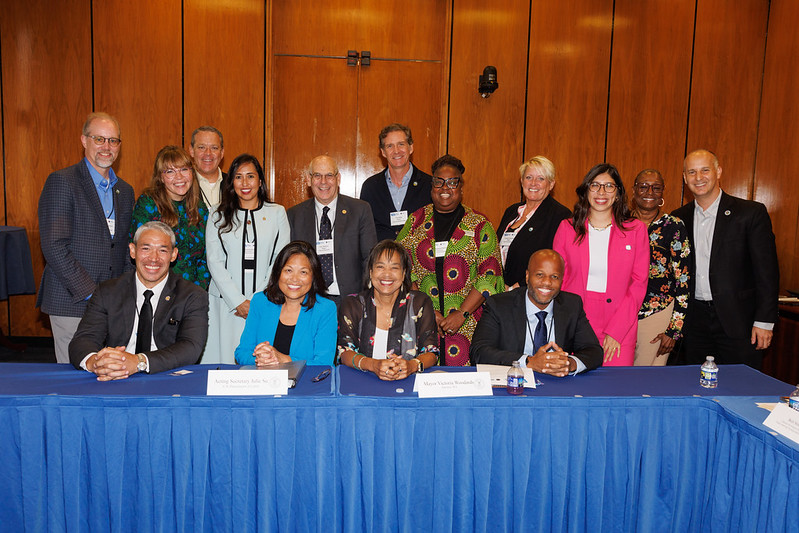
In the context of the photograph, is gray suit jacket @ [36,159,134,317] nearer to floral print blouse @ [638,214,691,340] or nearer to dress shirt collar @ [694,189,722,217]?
floral print blouse @ [638,214,691,340]

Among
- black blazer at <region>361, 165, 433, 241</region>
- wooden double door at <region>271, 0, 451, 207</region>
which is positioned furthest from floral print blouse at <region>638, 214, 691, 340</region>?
wooden double door at <region>271, 0, 451, 207</region>

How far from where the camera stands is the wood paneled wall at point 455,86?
566 centimetres

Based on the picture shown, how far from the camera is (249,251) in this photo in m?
3.29

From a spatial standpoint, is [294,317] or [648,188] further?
Result: [648,188]

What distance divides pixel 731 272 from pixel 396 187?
7.64 feet

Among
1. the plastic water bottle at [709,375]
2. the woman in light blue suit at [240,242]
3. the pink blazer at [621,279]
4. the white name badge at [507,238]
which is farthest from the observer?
the white name badge at [507,238]

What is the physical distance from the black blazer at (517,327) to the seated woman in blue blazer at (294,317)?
779 mm

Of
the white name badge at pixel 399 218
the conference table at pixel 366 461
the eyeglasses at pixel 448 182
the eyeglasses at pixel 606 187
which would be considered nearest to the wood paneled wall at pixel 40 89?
the white name badge at pixel 399 218

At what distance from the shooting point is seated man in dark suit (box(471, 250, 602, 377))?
2561 millimetres

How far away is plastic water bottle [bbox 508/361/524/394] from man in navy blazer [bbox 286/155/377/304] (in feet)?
5.06

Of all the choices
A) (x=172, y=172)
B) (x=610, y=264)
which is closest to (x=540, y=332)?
(x=610, y=264)

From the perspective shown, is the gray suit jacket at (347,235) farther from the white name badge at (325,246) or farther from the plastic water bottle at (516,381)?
the plastic water bottle at (516,381)

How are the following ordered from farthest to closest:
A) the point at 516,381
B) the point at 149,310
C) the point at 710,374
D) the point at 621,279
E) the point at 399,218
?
the point at 399,218 < the point at 621,279 < the point at 149,310 < the point at 710,374 < the point at 516,381

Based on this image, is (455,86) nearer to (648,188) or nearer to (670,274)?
(648,188)
